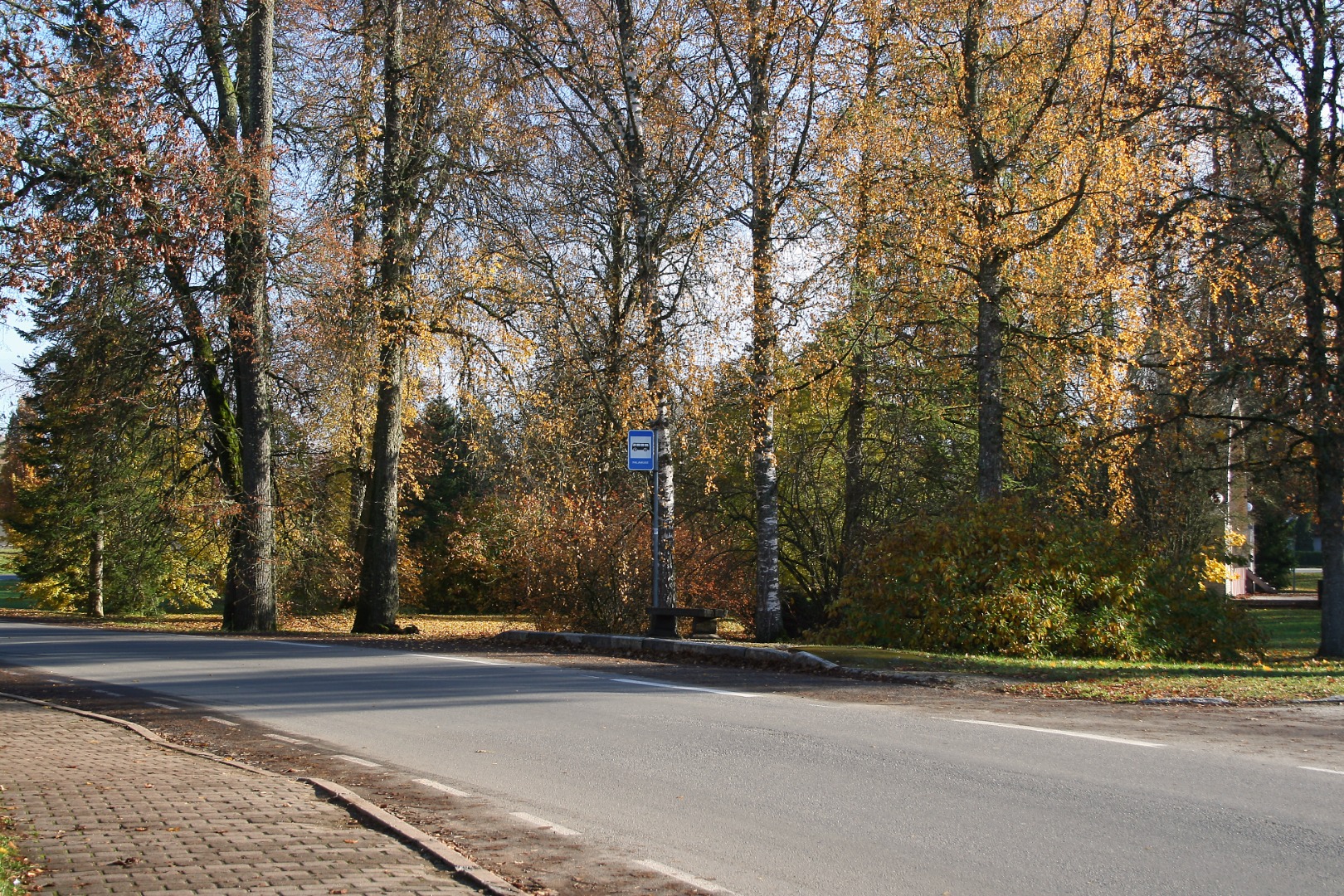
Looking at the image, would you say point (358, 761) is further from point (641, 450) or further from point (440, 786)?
point (641, 450)

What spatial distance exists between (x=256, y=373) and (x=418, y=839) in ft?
68.8

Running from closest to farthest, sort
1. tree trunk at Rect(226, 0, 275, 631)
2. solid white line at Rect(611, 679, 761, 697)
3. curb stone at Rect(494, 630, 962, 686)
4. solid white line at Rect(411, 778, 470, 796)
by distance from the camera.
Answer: solid white line at Rect(411, 778, 470, 796) < solid white line at Rect(611, 679, 761, 697) < curb stone at Rect(494, 630, 962, 686) < tree trunk at Rect(226, 0, 275, 631)

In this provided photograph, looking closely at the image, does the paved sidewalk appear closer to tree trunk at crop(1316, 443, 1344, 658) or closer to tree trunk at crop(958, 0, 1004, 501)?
tree trunk at crop(958, 0, 1004, 501)

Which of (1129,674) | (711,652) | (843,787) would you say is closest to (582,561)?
(711,652)

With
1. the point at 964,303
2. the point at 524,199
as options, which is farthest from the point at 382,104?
the point at 964,303

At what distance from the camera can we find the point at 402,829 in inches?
245

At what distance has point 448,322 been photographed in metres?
24.0

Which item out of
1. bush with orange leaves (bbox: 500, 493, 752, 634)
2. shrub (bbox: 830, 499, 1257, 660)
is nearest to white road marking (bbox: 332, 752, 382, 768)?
shrub (bbox: 830, 499, 1257, 660)

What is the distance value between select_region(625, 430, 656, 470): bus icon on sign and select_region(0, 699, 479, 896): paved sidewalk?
31.9 feet

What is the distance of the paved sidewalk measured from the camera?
17.1 ft

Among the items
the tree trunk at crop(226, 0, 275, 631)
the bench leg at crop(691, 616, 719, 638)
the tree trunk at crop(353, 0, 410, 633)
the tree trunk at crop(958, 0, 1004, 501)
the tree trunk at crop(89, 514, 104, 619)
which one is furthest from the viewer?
the tree trunk at crop(89, 514, 104, 619)

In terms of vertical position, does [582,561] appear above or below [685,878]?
above

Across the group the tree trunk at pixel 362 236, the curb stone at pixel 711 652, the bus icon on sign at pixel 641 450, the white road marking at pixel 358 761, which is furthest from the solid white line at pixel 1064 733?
the tree trunk at pixel 362 236

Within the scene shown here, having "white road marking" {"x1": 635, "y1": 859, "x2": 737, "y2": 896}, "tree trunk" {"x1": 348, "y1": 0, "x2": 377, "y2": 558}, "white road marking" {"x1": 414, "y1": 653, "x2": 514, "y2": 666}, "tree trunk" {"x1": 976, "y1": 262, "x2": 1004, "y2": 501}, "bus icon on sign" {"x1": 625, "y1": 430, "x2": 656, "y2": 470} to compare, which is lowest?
"white road marking" {"x1": 414, "y1": 653, "x2": 514, "y2": 666}
